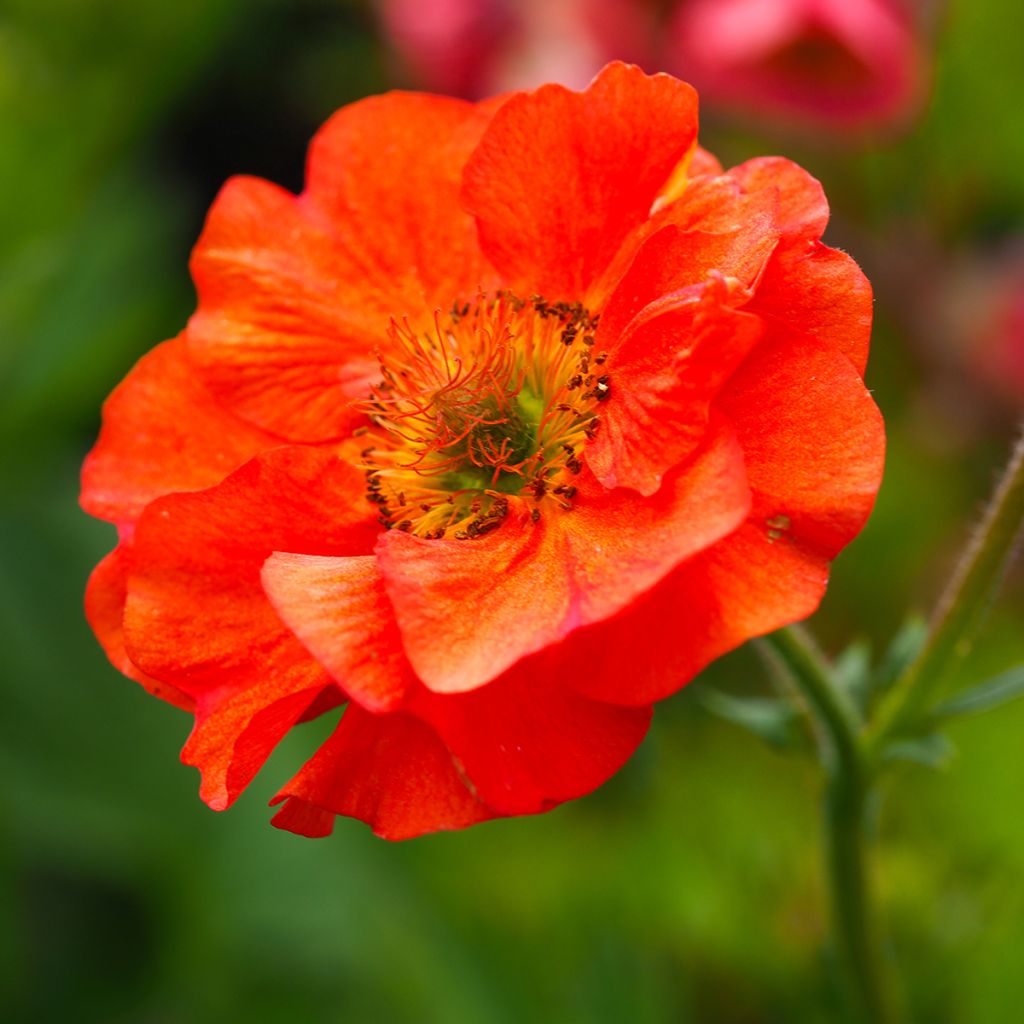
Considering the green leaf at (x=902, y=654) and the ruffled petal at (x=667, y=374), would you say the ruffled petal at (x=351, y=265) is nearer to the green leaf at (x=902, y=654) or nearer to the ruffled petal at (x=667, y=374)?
the ruffled petal at (x=667, y=374)

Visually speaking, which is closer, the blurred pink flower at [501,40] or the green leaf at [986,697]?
the green leaf at [986,697]

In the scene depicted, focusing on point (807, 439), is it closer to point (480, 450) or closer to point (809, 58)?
point (480, 450)

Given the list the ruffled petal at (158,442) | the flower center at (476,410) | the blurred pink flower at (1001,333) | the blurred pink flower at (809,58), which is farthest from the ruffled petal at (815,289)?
the blurred pink flower at (1001,333)

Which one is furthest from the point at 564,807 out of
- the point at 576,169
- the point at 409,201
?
the point at 576,169

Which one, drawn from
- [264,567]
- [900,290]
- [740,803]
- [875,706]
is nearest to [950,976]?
[740,803]

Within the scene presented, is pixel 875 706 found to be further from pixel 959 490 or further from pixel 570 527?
pixel 959 490

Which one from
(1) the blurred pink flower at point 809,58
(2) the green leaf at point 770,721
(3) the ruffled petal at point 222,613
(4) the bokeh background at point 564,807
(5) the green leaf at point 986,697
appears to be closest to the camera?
(3) the ruffled petal at point 222,613

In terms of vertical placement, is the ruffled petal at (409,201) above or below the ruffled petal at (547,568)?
above

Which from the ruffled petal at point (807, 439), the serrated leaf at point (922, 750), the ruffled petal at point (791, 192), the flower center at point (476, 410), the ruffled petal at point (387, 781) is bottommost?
the serrated leaf at point (922, 750)
